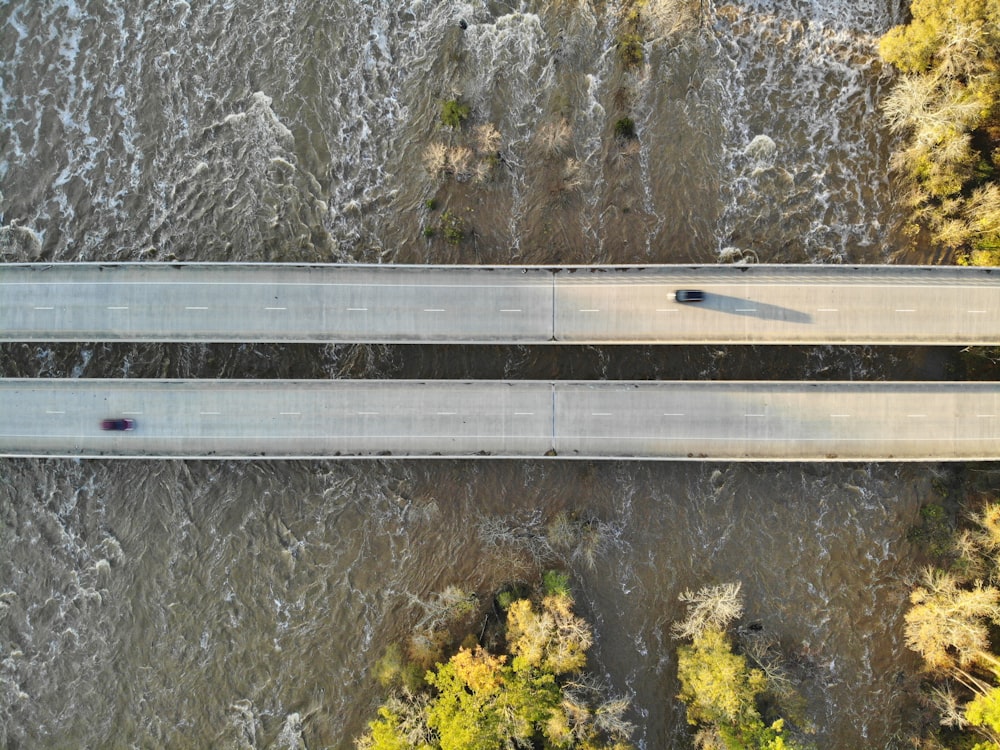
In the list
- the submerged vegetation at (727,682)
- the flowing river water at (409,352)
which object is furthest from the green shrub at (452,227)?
the submerged vegetation at (727,682)

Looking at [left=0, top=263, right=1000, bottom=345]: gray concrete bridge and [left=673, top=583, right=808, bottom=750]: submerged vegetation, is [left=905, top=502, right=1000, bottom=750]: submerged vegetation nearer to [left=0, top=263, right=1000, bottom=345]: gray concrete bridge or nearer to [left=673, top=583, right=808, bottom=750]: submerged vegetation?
[left=673, top=583, right=808, bottom=750]: submerged vegetation

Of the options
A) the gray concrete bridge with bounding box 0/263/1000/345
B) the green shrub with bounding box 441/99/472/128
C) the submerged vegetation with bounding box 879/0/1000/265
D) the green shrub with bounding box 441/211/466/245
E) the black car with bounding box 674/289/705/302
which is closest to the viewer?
the submerged vegetation with bounding box 879/0/1000/265

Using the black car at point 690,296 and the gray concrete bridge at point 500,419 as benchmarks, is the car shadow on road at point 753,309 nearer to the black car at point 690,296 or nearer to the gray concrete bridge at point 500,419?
the black car at point 690,296

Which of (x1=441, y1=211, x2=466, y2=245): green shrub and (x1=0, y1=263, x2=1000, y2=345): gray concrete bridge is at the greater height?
(x1=441, y1=211, x2=466, y2=245): green shrub

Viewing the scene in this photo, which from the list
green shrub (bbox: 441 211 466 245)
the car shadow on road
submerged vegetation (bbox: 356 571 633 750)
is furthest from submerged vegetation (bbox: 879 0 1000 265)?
submerged vegetation (bbox: 356 571 633 750)

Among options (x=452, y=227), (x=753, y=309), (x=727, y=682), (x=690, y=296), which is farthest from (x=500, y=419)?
(x=727, y=682)

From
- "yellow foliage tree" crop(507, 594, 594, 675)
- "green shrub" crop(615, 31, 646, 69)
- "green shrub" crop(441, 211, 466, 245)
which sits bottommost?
"yellow foliage tree" crop(507, 594, 594, 675)
